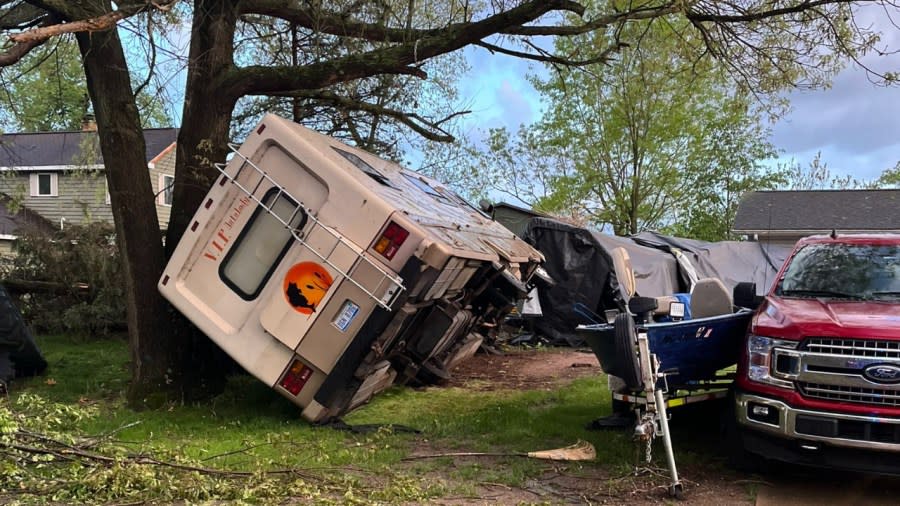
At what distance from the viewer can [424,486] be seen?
5.07m

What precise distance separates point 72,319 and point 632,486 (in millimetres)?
11145

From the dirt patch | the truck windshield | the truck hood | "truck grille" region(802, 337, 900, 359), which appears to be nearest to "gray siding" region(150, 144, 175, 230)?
the dirt patch

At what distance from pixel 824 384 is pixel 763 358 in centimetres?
43

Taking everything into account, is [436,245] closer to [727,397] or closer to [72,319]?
[727,397]

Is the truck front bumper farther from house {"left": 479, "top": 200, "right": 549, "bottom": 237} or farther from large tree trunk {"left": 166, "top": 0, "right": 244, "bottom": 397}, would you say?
house {"left": 479, "top": 200, "right": 549, "bottom": 237}

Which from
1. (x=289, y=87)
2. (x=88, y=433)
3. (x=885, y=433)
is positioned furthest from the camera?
(x=289, y=87)

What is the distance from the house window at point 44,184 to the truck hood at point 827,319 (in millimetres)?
26530

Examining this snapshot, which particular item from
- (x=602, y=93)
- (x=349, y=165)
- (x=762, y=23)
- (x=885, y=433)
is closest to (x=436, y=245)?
(x=349, y=165)

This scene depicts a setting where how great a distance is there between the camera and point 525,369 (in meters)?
10.5

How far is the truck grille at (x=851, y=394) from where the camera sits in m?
4.61

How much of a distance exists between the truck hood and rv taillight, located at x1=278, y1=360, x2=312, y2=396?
12.4ft

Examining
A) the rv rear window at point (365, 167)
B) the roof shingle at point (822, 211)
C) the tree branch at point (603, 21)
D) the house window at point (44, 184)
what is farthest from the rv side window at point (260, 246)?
the house window at point (44, 184)

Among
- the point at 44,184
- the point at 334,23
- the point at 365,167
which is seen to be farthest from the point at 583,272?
the point at 44,184

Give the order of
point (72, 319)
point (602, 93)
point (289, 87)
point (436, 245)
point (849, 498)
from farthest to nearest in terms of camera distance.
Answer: point (602, 93)
point (72, 319)
point (289, 87)
point (436, 245)
point (849, 498)
